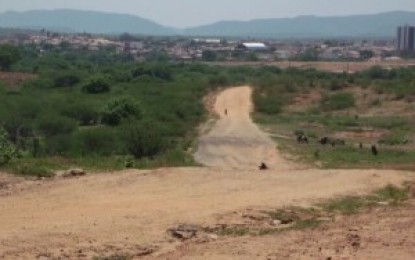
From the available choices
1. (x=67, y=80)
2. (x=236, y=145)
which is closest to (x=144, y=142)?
(x=236, y=145)

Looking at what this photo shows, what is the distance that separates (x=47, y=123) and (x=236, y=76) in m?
62.8

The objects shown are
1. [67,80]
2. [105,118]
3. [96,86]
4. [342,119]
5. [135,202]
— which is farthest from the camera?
[67,80]

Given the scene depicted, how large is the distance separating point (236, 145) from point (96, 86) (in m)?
32.5

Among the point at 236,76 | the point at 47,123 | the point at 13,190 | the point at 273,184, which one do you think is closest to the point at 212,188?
the point at 273,184

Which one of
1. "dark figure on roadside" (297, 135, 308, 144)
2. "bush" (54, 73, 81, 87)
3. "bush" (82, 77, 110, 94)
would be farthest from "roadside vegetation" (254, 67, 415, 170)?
"bush" (54, 73, 81, 87)

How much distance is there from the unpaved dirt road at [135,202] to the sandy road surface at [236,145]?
6672 millimetres

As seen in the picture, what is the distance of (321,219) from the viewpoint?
1642cm

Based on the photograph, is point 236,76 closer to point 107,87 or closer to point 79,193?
point 107,87

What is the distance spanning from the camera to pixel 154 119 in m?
45.3

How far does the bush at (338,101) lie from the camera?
64188 mm

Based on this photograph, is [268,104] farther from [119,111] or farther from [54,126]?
[54,126]

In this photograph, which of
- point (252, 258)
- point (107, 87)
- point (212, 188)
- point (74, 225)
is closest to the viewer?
point (252, 258)

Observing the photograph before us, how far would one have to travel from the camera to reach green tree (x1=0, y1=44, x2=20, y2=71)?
9275 cm

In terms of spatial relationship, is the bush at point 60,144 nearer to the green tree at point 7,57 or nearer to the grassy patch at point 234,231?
the grassy patch at point 234,231
